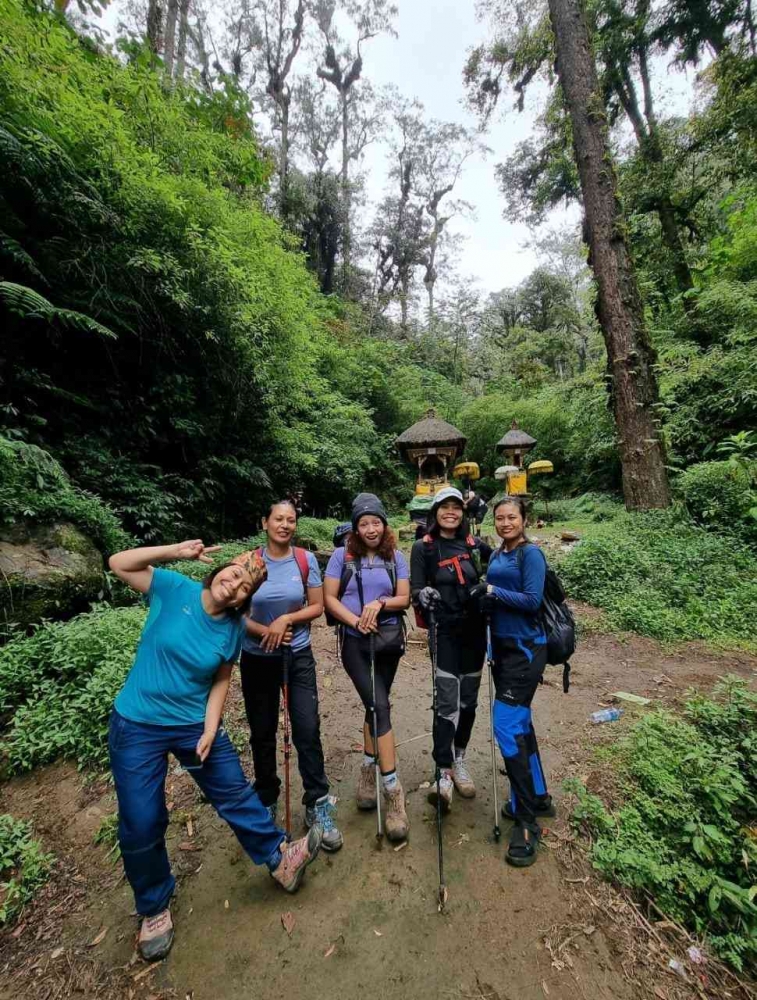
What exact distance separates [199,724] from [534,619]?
75.7 inches

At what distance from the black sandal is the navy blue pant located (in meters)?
1.36

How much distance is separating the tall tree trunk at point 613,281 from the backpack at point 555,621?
6221 mm

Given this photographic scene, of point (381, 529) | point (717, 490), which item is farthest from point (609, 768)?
point (717, 490)

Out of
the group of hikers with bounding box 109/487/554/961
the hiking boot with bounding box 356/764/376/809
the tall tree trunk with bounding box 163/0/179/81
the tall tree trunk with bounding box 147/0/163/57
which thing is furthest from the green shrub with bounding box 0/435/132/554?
the tall tree trunk with bounding box 163/0/179/81

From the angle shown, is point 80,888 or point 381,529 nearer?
point 80,888

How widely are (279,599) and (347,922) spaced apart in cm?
162

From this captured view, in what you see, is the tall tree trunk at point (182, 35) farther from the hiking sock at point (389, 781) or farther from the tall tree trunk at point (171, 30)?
the hiking sock at point (389, 781)

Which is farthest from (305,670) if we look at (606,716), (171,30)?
(171,30)

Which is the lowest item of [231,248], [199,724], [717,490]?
[199,724]

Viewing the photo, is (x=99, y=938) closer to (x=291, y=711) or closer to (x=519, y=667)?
(x=291, y=711)

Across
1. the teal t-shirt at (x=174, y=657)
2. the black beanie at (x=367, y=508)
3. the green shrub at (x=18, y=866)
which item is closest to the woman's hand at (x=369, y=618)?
the black beanie at (x=367, y=508)

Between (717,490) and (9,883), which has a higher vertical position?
(717,490)

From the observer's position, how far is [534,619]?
254 centimetres

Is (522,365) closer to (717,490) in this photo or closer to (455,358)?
(455,358)
